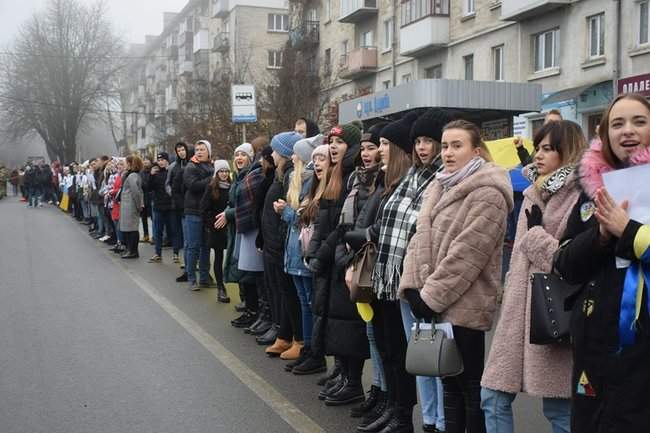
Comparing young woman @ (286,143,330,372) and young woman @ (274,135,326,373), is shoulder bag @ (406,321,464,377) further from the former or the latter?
young woman @ (274,135,326,373)

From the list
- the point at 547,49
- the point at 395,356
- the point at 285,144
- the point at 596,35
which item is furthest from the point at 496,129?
the point at 395,356

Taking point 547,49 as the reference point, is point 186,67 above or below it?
above

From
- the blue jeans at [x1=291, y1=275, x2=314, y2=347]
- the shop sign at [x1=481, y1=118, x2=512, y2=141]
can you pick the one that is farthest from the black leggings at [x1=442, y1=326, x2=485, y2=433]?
the shop sign at [x1=481, y1=118, x2=512, y2=141]

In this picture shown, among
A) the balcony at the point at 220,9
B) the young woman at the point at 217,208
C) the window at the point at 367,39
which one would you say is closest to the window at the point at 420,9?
the window at the point at 367,39

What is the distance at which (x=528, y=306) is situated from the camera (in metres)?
3.80

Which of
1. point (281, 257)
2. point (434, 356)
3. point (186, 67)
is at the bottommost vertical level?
point (434, 356)

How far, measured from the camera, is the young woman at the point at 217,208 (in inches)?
414

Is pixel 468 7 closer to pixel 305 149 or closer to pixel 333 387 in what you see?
pixel 305 149

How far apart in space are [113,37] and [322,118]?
4251cm

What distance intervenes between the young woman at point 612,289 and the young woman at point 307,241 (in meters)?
3.17

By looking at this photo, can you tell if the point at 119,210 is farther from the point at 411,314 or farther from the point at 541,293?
the point at 541,293

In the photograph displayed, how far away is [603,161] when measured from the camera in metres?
2.95

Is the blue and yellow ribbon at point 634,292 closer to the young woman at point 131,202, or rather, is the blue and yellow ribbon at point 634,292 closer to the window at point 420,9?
the young woman at point 131,202

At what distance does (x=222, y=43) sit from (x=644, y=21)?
135 feet
